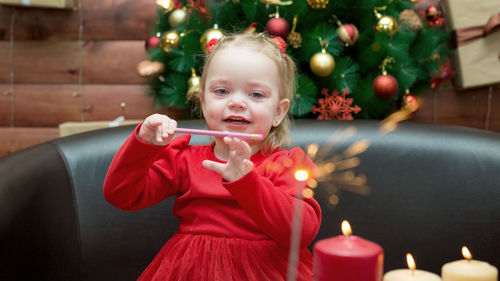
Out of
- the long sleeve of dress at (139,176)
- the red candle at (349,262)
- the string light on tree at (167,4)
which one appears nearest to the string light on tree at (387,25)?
the string light on tree at (167,4)

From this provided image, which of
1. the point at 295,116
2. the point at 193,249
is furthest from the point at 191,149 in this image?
the point at 295,116

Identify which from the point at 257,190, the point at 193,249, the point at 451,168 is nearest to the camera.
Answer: the point at 257,190

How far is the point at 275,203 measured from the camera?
82 centimetres

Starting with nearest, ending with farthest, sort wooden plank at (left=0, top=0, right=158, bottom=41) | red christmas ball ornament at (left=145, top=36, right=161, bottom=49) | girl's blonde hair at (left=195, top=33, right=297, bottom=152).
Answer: girl's blonde hair at (left=195, top=33, right=297, bottom=152) → red christmas ball ornament at (left=145, top=36, right=161, bottom=49) → wooden plank at (left=0, top=0, right=158, bottom=41)

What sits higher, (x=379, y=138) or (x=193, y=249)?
(x=379, y=138)

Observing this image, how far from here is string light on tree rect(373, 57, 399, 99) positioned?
149 cm

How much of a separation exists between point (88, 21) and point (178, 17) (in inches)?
22.8

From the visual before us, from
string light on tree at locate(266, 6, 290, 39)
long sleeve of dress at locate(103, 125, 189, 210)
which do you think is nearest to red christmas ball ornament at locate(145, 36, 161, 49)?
string light on tree at locate(266, 6, 290, 39)

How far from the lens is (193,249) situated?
91cm

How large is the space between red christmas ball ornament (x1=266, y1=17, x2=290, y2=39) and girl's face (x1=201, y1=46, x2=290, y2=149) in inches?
22.0

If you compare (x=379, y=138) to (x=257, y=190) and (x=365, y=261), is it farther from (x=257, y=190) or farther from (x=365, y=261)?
(x=365, y=261)

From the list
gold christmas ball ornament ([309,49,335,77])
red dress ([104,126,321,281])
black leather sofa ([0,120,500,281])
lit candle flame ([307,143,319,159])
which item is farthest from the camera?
gold christmas ball ornament ([309,49,335,77])

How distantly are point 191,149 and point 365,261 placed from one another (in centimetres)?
71

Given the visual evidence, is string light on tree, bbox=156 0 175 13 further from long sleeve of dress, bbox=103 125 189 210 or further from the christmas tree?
long sleeve of dress, bbox=103 125 189 210
